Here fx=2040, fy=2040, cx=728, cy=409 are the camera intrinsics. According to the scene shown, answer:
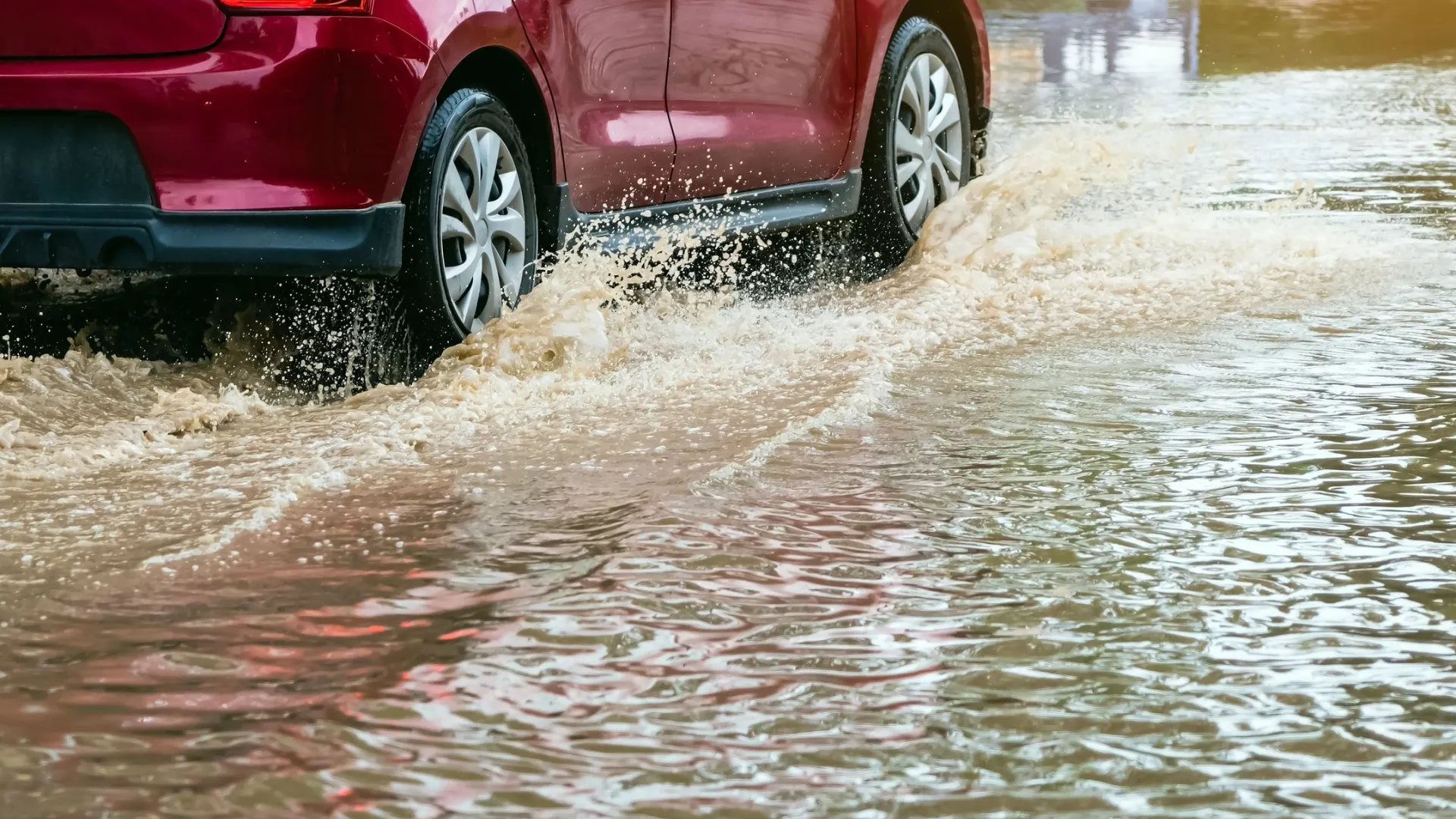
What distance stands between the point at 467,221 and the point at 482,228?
0.06 m

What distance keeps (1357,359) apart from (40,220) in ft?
10.5

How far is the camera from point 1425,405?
183 inches

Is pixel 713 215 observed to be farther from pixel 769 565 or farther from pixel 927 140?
pixel 769 565

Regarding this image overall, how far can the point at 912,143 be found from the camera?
714cm

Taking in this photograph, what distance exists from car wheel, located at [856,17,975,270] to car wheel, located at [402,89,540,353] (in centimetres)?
204

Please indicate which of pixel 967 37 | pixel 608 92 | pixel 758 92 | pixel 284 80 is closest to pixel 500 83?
pixel 608 92

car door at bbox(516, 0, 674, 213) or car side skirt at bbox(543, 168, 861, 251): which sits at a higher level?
car door at bbox(516, 0, 674, 213)

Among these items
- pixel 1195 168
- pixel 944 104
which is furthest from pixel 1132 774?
pixel 1195 168

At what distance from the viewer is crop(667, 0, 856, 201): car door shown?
18.8ft

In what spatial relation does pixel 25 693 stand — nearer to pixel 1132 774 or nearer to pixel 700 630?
pixel 700 630

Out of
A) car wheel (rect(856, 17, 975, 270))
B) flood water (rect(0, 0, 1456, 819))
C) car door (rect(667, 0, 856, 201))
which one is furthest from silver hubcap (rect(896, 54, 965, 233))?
flood water (rect(0, 0, 1456, 819))

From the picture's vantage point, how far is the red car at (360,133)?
445 cm

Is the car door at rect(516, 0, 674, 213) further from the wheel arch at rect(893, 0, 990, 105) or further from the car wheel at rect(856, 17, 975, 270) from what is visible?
the wheel arch at rect(893, 0, 990, 105)

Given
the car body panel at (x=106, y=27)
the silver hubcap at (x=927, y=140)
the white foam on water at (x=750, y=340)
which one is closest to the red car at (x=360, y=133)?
the car body panel at (x=106, y=27)
